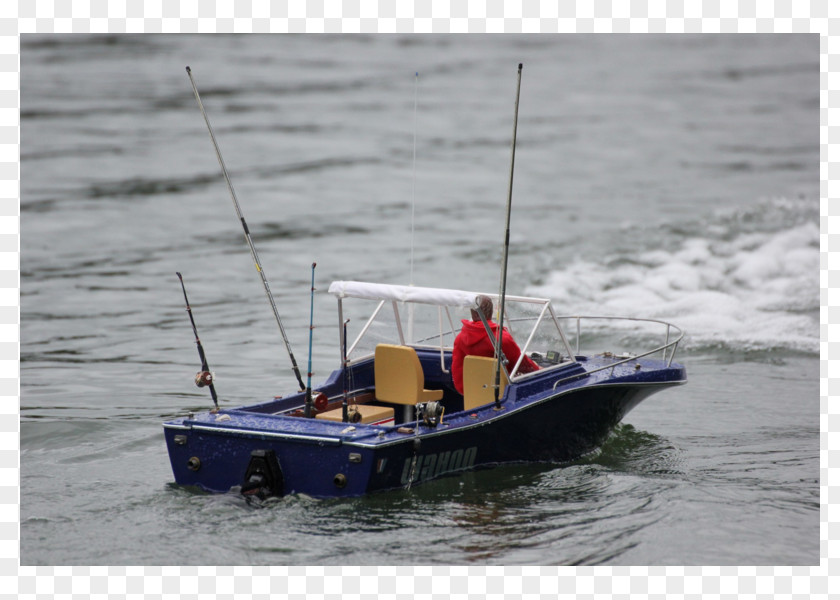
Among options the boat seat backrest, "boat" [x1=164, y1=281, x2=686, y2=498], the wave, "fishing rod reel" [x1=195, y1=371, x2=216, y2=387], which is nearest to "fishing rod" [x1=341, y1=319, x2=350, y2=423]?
"boat" [x1=164, y1=281, x2=686, y2=498]

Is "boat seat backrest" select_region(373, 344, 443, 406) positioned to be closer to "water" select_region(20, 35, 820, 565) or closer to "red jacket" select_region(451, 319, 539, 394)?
"red jacket" select_region(451, 319, 539, 394)

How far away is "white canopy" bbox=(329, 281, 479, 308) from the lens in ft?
32.5

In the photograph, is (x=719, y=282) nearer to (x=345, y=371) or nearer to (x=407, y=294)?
(x=407, y=294)

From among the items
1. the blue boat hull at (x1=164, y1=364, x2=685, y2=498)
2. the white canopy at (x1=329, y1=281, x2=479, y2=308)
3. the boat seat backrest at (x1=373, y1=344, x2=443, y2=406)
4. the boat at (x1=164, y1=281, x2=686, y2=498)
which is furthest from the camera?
the boat seat backrest at (x1=373, y1=344, x2=443, y2=406)

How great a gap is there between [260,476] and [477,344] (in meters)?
2.42

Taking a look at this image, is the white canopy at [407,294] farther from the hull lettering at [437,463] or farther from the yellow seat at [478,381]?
the hull lettering at [437,463]

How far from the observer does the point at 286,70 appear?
40.7 m

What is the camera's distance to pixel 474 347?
1041 cm

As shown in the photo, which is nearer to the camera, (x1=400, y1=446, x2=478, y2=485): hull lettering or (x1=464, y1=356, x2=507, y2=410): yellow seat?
(x1=400, y1=446, x2=478, y2=485): hull lettering

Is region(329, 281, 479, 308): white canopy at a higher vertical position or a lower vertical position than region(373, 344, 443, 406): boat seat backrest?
higher

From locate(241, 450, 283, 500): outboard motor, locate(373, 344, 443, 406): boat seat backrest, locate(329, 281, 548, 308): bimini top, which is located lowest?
locate(241, 450, 283, 500): outboard motor

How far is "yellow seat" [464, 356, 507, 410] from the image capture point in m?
10.3

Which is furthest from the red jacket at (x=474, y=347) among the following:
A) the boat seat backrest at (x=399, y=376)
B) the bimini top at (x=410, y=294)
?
the boat seat backrest at (x=399, y=376)

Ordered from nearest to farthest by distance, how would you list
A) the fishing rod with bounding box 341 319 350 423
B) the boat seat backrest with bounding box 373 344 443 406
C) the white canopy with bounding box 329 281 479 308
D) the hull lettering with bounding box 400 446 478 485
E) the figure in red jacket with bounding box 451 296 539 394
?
the hull lettering with bounding box 400 446 478 485 < the white canopy with bounding box 329 281 479 308 < the fishing rod with bounding box 341 319 350 423 < the figure in red jacket with bounding box 451 296 539 394 < the boat seat backrest with bounding box 373 344 443 406
